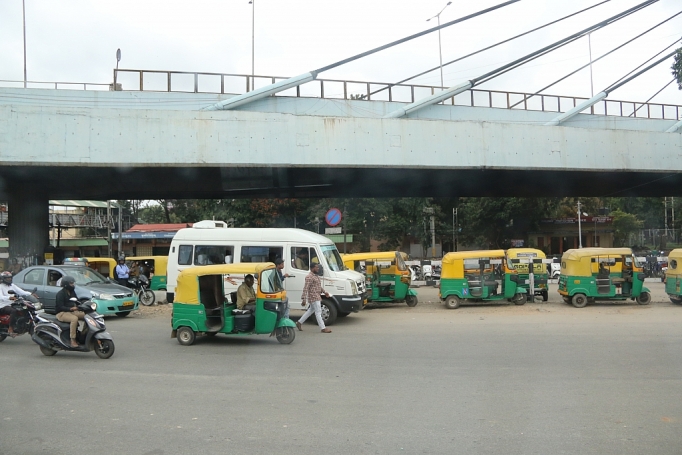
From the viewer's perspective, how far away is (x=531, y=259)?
17.9 m

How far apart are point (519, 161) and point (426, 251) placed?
32855 millimetres

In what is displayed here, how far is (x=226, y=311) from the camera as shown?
1031 centimetres

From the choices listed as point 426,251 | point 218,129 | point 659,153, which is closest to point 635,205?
point 426,251

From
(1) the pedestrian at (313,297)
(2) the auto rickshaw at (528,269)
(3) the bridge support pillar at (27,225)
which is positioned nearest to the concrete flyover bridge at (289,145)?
(3) the bridge support pillar at (27,225)

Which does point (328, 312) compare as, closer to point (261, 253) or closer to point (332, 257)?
point (332, 257)

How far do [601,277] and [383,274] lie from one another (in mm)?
6444

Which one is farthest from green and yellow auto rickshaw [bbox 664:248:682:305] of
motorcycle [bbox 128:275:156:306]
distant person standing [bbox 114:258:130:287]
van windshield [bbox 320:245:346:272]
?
distant person standing [bbox 114:258:130:287]

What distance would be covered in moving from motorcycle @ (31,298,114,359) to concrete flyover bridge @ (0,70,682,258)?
10.8 meters

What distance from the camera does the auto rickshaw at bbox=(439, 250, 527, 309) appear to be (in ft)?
54.6

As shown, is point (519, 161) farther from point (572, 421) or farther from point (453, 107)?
point (572, 421)

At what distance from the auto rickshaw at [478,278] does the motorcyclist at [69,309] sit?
10.6m

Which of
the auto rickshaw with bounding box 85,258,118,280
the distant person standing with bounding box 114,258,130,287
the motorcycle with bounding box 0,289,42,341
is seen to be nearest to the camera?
the motorcycle with bounding box 0,289,42,341

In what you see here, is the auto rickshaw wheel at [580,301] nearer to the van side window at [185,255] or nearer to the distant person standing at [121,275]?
the van side window at [185,255]

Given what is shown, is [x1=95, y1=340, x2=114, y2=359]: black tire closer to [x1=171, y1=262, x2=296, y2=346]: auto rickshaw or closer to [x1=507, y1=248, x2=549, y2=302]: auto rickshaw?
[x1=171, y1=262, x2=296, y2=346]: auto rickshaw
